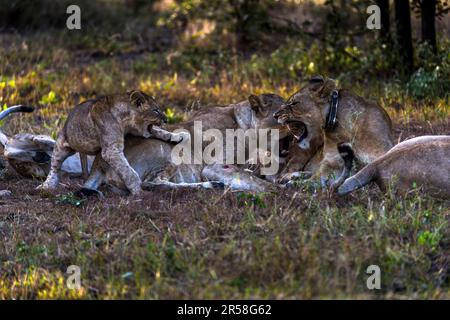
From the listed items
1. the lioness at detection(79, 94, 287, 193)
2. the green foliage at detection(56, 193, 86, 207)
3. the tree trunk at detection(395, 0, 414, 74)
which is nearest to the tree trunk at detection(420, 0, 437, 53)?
the tree trunk at detection(395, 0, 414, 74)

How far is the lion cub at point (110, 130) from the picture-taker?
286 inches

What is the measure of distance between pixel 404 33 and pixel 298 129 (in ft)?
12.6

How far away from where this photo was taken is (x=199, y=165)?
25.4 ft

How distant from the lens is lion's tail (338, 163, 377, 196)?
638 centimetres

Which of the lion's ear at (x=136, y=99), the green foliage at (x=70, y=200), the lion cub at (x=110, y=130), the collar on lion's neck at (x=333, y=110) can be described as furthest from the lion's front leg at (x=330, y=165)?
the green foliage at (x=70, y=200)

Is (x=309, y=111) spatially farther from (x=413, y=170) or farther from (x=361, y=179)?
(x=413, y=170)

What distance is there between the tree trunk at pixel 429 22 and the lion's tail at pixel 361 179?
4568mm

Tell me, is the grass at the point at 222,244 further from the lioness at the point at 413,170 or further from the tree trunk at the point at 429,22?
the tree trunk at the point at 429,22

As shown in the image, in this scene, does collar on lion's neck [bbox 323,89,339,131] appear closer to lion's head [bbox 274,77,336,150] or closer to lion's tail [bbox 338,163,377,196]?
lion's head [bbox 274,77,336,150]

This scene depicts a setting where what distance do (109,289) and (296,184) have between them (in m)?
2.32

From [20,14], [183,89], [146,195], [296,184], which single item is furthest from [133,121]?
[20,14]

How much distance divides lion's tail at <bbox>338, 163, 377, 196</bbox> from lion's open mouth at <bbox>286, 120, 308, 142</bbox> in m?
1.17

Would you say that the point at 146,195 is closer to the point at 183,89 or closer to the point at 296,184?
the point at 296,184

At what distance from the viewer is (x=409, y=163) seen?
6277 mm
